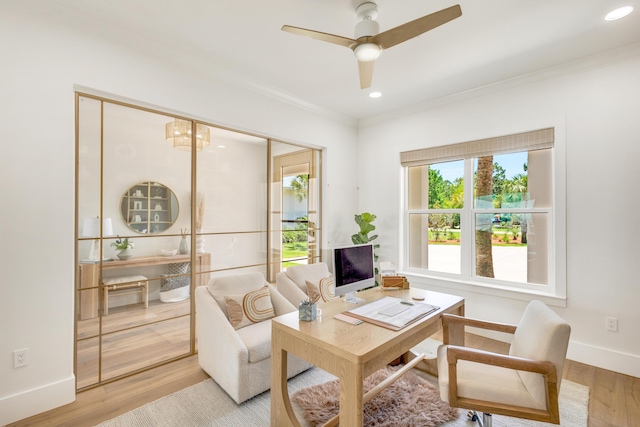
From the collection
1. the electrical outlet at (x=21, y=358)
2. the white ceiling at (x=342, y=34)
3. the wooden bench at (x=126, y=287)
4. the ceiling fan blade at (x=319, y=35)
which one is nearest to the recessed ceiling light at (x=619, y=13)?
the white ceiling at (x=342, y=34)

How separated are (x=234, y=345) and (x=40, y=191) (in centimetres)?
173

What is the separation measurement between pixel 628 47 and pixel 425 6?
1.97 m

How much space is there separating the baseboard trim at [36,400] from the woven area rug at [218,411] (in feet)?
1.57

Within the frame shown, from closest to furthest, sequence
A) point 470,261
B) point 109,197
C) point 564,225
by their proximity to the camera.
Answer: point 109,197 < point 564,225 < point 470,261

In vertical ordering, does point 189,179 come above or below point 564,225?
above

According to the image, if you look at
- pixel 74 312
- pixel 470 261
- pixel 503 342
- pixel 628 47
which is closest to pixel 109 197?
pixel 74 312

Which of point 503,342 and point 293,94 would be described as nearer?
point 503,342

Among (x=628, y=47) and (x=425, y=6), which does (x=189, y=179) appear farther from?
(x=628, y=47)

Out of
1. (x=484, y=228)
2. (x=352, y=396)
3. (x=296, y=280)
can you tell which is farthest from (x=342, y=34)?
(x=484, y=228)

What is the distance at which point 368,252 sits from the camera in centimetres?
253

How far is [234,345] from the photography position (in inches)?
86.0

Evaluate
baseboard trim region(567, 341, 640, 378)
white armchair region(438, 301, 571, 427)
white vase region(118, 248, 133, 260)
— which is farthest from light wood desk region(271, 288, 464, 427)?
baseboard trim region(567, 341, 640, 378)

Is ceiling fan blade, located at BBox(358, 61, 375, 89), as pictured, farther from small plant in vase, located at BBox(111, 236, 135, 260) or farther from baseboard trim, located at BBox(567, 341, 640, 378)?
baseboard trim, located at BBox(567, 341, 640, 378)

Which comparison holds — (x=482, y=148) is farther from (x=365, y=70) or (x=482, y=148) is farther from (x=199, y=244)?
(x=199, y=244)
